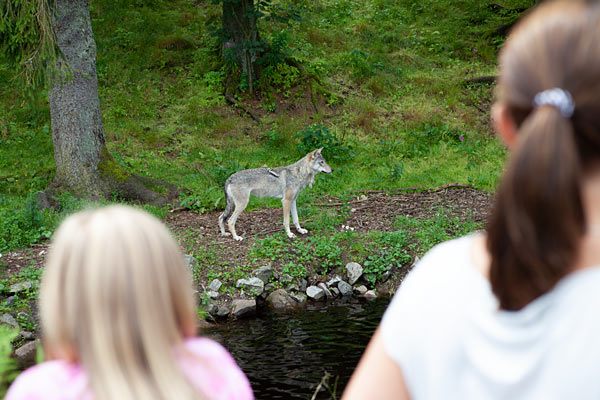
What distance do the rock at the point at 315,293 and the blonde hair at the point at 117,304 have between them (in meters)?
7.27

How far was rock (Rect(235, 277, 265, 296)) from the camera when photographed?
838cm

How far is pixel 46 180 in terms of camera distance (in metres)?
11.2

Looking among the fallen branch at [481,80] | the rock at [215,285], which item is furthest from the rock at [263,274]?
the fallen branch at [481,80]

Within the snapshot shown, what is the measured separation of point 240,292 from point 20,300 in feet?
9.74

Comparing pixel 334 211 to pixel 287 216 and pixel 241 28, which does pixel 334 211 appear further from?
pixel 241 28

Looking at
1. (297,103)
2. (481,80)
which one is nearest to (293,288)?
(297,103)

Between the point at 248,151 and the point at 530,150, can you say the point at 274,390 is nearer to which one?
the point at 530,150

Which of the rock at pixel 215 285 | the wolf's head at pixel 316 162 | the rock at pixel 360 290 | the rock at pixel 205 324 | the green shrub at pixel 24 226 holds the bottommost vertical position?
the rock at pixel 205 324

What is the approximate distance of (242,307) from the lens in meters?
8.09

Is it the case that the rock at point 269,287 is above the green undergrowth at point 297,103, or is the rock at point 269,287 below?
below

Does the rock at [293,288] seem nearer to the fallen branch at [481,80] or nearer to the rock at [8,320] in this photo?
the rock at [8,320]

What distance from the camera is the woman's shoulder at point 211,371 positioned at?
56.5 inches

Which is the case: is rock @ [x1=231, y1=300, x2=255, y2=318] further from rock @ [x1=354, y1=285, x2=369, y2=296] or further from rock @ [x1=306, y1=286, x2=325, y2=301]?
rock @ [x1=354, y1=285, x2=369, y2=296]

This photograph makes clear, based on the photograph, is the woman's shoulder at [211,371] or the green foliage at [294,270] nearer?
the woman's shoulder at [211,371]
